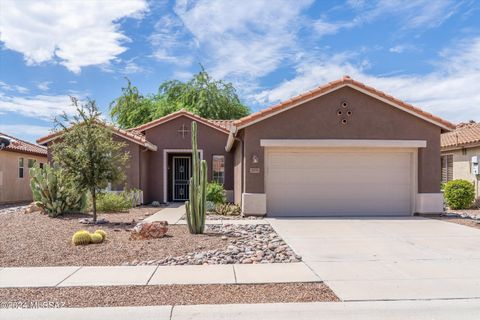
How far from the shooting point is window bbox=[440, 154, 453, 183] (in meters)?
20.4

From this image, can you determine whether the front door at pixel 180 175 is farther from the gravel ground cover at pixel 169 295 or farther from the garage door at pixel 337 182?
the gravel ground cover at pixel 169 295

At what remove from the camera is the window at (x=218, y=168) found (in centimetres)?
2048

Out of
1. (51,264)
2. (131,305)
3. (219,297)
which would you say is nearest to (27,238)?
(51,264)

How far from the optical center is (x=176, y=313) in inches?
203

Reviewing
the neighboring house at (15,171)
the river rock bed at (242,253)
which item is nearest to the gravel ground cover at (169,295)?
the river rock bed at (242,253)

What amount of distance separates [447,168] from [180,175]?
13.4 metres

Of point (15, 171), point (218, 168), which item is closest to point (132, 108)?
point (15, 171)

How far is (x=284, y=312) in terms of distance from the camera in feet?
17.0

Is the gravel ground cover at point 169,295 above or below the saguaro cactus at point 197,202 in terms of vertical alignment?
below

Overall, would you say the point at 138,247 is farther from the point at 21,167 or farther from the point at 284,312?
the point at 21,167

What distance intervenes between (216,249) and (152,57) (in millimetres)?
14097

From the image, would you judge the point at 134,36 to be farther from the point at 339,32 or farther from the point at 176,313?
the point at 176,313

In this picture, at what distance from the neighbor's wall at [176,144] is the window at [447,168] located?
10.7 m

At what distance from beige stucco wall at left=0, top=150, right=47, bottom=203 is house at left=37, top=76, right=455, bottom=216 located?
1409 centimetres
